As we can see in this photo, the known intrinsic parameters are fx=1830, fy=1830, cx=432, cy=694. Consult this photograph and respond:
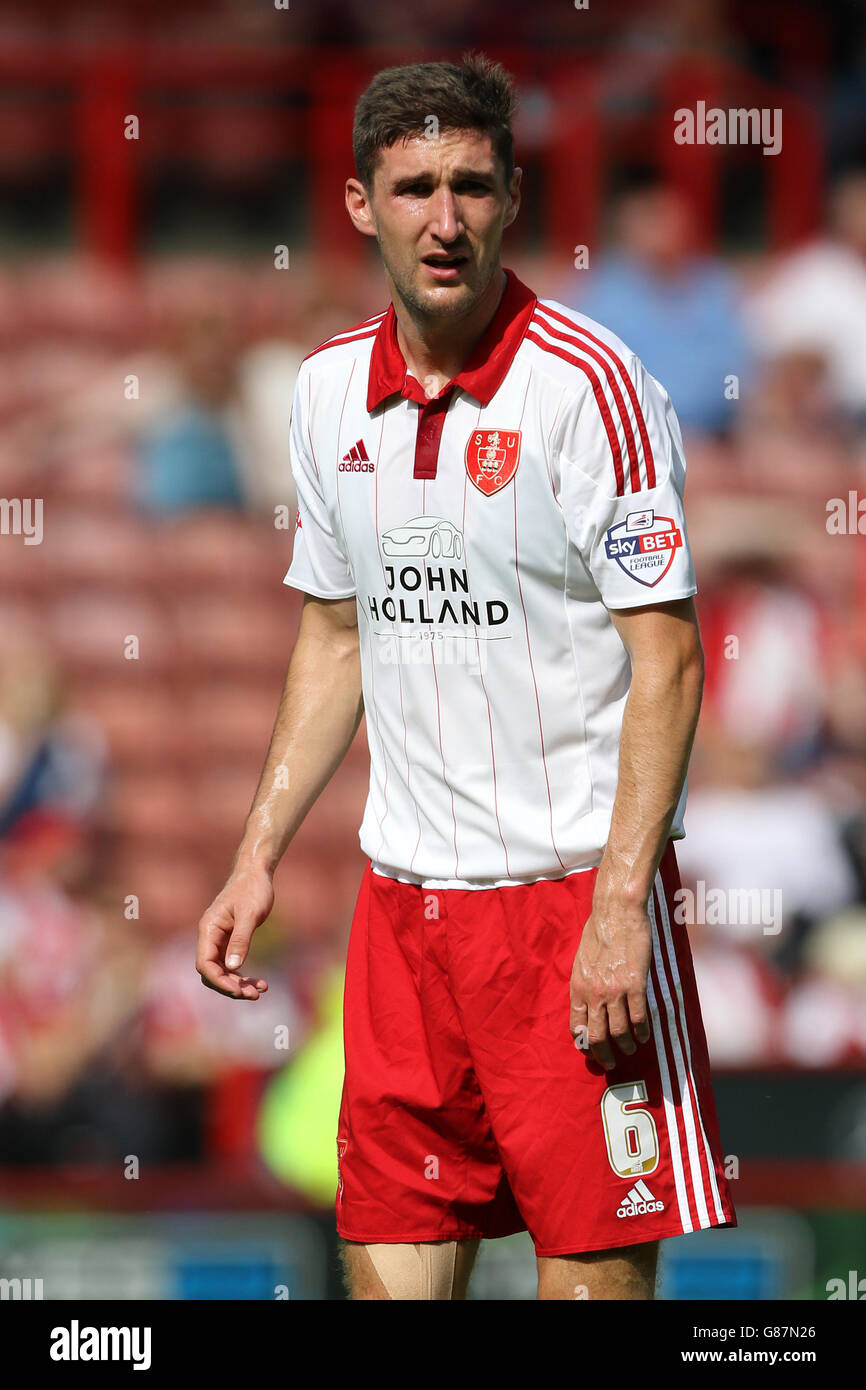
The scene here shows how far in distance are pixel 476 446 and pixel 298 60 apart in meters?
4.74

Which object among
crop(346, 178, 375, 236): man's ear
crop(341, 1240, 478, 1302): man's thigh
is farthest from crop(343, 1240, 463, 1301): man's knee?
crop(346, 178, 375, 236): man's ear

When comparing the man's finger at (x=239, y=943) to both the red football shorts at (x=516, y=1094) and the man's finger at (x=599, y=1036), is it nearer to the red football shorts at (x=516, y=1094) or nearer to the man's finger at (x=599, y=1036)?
the red football shorts at (x=516, y=1094)

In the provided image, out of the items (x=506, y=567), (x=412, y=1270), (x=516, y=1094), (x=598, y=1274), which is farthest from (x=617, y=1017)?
(x=506, y=567)

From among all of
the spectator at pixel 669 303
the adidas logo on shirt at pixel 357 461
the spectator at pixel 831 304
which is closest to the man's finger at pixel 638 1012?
the adidas logo on shirt at pixel 357 461

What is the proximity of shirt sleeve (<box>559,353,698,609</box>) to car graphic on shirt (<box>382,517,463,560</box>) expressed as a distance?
17 cm

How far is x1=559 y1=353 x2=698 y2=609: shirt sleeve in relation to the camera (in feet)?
7.63

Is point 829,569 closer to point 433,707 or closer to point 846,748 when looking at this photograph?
point 846,748

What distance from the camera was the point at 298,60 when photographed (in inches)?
263

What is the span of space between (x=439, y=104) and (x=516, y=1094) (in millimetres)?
1295

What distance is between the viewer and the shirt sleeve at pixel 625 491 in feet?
7.63

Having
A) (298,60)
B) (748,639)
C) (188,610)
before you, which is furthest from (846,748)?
(298,60)

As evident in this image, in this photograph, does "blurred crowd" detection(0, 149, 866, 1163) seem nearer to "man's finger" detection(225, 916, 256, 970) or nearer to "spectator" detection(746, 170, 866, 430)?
"spectator" detection(746, 170, 866, 430)

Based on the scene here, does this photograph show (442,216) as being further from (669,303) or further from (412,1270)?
(669,303)

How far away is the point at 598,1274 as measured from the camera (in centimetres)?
240
